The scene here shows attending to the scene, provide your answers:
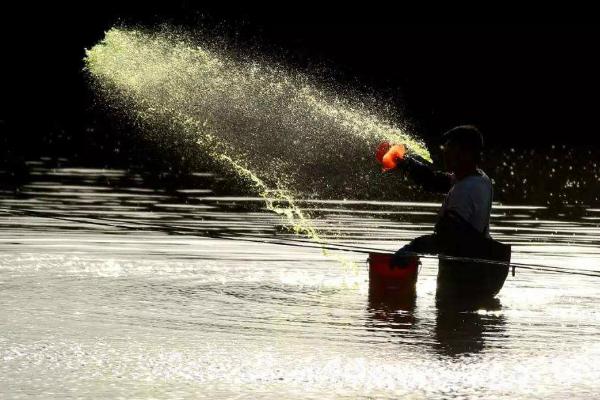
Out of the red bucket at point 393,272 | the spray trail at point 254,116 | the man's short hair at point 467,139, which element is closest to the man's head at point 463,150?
the man's short hair at point 467,139

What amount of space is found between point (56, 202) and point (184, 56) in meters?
9.06

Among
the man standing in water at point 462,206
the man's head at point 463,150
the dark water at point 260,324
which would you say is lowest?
the dark water at point 260,324

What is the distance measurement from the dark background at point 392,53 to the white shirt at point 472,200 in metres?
57.1

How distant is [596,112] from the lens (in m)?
71.2

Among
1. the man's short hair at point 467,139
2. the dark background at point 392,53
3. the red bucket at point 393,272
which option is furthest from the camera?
the dark background at point 392,53

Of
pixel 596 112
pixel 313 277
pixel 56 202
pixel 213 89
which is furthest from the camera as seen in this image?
pixel 596 112

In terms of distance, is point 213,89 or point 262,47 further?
point 262,47

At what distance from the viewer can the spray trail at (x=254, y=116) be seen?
73.4 feet

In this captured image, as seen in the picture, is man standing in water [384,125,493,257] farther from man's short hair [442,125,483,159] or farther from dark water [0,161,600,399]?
dark water [0,161,600,399]

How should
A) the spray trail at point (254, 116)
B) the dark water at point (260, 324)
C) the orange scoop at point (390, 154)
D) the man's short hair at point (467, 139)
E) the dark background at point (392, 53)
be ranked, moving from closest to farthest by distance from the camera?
the dark water at point (260, 324) → the man's short hair at point (467, 139) → the orange scoop at point (390, 154) → the spray trail at point (254, 116) → the dark background at point (392, 53)

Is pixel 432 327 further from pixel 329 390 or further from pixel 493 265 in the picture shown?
pixel 329 390

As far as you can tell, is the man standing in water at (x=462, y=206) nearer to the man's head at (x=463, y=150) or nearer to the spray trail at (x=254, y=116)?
the man's head at (x=463, y=150)

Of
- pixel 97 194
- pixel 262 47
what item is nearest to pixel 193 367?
pixel 97 194

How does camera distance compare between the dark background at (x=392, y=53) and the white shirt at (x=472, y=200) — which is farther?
the dark background at (x=392, y=53)
